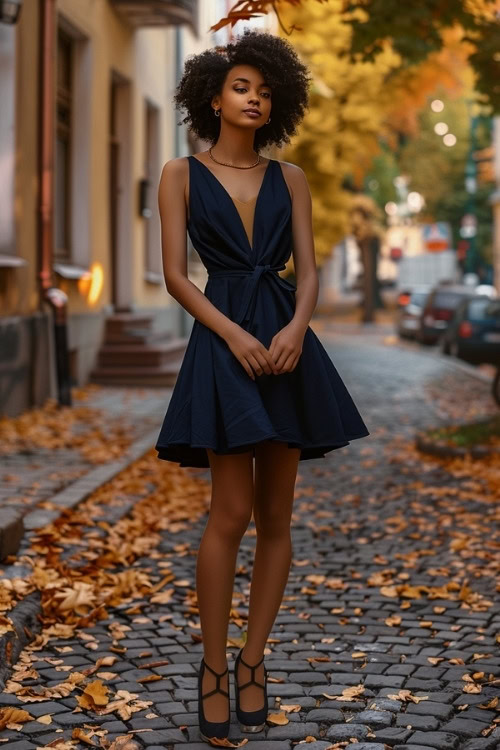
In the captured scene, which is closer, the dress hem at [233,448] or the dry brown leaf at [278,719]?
the dress hem at [233,448]

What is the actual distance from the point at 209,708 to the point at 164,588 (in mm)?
2051

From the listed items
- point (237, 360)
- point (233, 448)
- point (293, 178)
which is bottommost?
point (233, 448)

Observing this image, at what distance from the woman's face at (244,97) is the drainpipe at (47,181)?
29.9 ft

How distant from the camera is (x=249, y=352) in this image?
139 inches

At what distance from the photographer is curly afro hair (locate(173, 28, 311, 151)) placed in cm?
376

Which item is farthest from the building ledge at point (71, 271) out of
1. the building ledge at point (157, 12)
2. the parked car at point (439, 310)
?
the parked car at point (439, 310)

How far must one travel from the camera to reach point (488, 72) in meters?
10.4

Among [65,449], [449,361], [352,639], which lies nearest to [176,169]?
[352,639]

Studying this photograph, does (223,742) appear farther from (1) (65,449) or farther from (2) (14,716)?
(1) (65,449)

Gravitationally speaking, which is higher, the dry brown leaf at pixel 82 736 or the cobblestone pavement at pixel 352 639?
the dry brown leaf at pixel 82 736

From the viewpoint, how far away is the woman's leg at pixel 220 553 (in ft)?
11.9

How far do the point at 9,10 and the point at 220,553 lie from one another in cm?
827

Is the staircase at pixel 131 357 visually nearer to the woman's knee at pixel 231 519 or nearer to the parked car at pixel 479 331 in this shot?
the parked car at pixel 479 331

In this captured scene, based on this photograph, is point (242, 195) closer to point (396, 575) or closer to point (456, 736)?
point (456, 736)
